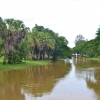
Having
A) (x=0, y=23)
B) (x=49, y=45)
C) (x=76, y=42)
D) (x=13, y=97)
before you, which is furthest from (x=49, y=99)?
(x=76, y=42)

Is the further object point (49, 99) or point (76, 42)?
point (76, 42)

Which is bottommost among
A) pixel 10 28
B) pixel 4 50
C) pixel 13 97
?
pixel 13 97

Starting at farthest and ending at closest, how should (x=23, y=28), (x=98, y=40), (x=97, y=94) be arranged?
(x=98, y=40), (x=23, y=28), (x=97, y=94)

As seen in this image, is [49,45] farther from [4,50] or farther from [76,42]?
[76,42]

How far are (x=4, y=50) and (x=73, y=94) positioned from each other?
25300 millimetres

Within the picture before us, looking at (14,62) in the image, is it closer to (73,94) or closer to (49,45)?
(49,45)

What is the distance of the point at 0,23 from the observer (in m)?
37.2

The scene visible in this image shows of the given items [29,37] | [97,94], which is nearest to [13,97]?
[97,94]

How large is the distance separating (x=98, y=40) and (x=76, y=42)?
105 metres

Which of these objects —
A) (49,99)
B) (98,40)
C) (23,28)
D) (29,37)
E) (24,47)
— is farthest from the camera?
(98,40)

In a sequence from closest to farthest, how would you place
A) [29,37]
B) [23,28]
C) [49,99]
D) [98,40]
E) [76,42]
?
[49,99] < [23,28] < [29,37] < [98,40] < [76,42]

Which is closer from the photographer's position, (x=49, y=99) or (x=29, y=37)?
(x=49, y=99)

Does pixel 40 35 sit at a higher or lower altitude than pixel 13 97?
higher

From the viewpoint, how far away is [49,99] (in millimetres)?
14500
